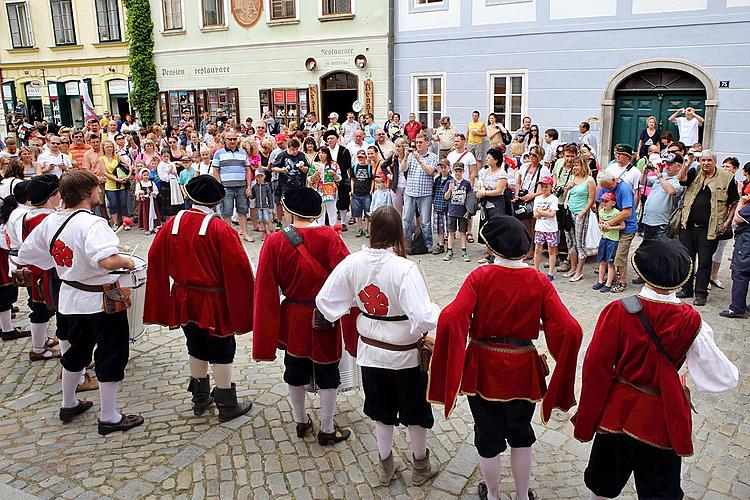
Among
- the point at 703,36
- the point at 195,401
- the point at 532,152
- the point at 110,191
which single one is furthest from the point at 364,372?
the point at 703,36

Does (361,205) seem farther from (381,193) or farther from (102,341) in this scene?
(102,341)

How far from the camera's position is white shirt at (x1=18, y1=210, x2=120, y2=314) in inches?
166

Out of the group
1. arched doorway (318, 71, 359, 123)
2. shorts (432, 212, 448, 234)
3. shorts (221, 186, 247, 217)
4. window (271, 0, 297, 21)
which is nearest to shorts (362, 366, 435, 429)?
shorts (432, 212, 448, 234)

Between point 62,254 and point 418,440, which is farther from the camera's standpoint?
point 62,254

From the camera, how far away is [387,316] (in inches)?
143

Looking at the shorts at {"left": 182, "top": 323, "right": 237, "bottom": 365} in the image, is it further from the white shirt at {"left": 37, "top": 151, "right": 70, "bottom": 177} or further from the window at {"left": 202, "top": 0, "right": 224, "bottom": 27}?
the window at {"left": 202, "top": 0, "right": 224, "bottom": 27}

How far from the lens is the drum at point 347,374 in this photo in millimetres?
4434

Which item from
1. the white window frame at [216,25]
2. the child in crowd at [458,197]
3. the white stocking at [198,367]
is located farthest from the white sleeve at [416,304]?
the white window frame at [216,25]

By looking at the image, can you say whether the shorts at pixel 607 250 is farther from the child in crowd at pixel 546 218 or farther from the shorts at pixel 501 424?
the shorts at pixel 501 424

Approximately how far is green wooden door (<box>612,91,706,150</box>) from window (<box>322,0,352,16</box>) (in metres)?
8.37

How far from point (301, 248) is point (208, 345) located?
3.88 feet

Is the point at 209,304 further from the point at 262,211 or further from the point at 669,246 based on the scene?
the point at 262,211

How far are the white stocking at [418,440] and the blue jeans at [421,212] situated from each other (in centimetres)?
598

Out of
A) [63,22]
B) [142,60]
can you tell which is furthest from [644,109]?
[63,22]
